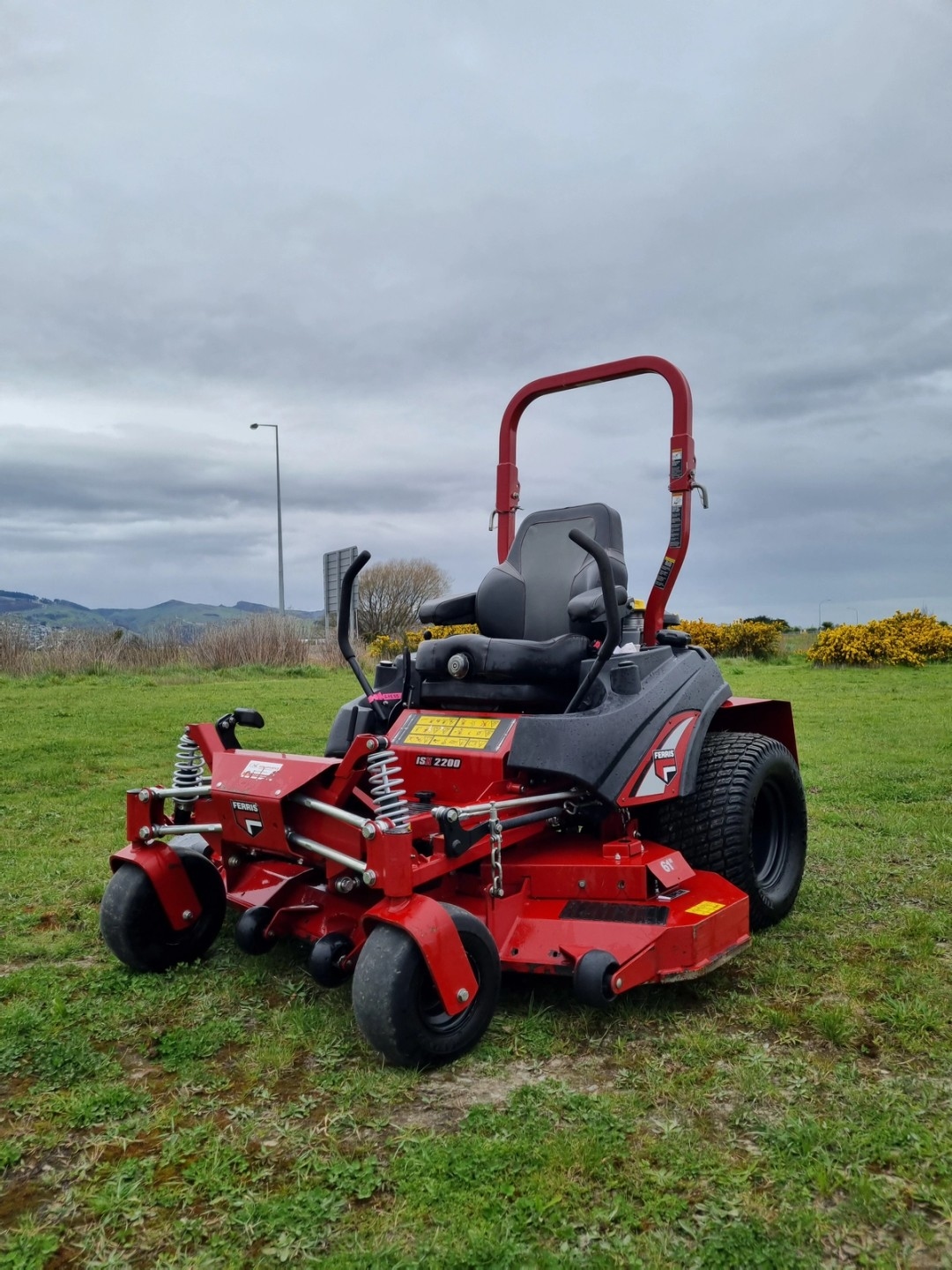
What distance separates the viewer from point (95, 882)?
517 centimetres

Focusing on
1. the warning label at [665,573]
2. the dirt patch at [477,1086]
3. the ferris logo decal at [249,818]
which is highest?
the warning label at [665,573]

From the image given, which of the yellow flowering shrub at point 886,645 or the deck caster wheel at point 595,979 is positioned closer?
the deck caster wheel at point 595,979

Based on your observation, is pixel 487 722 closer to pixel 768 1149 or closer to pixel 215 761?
pixel 215 761

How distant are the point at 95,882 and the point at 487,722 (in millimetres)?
2474

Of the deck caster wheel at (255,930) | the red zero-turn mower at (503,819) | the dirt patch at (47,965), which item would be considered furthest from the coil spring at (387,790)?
the dirt patch at (47,965)

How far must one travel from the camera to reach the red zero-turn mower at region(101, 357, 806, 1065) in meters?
3.12

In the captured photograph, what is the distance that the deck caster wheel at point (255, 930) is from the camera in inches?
145

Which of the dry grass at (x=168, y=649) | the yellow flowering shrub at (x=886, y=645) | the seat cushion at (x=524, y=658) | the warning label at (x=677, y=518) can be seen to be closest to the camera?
the seat cushion at (x=524, y=658)

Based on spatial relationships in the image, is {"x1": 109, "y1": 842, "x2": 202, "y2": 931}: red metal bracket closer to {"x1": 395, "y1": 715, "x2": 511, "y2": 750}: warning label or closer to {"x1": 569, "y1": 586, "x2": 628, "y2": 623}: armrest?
{"x1": 395, "y1": 715, "x2": 511, "y2": 750}: warning label

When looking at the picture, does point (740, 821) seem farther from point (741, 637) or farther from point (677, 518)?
point (741, 637)

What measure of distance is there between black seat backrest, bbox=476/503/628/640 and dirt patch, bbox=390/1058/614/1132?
6.96 feet

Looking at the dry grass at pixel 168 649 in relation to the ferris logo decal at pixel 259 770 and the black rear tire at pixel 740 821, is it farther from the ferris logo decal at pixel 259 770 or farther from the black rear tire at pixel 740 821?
the black rear tire at pixel 740 821

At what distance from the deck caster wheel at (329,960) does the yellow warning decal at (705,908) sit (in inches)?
48.3

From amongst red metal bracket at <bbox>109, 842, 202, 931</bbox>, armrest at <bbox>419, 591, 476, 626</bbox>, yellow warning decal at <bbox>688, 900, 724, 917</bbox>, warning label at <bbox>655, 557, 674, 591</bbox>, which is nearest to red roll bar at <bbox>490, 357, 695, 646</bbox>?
warning label at <bbox>655, 557, 674, 591</bbox>
